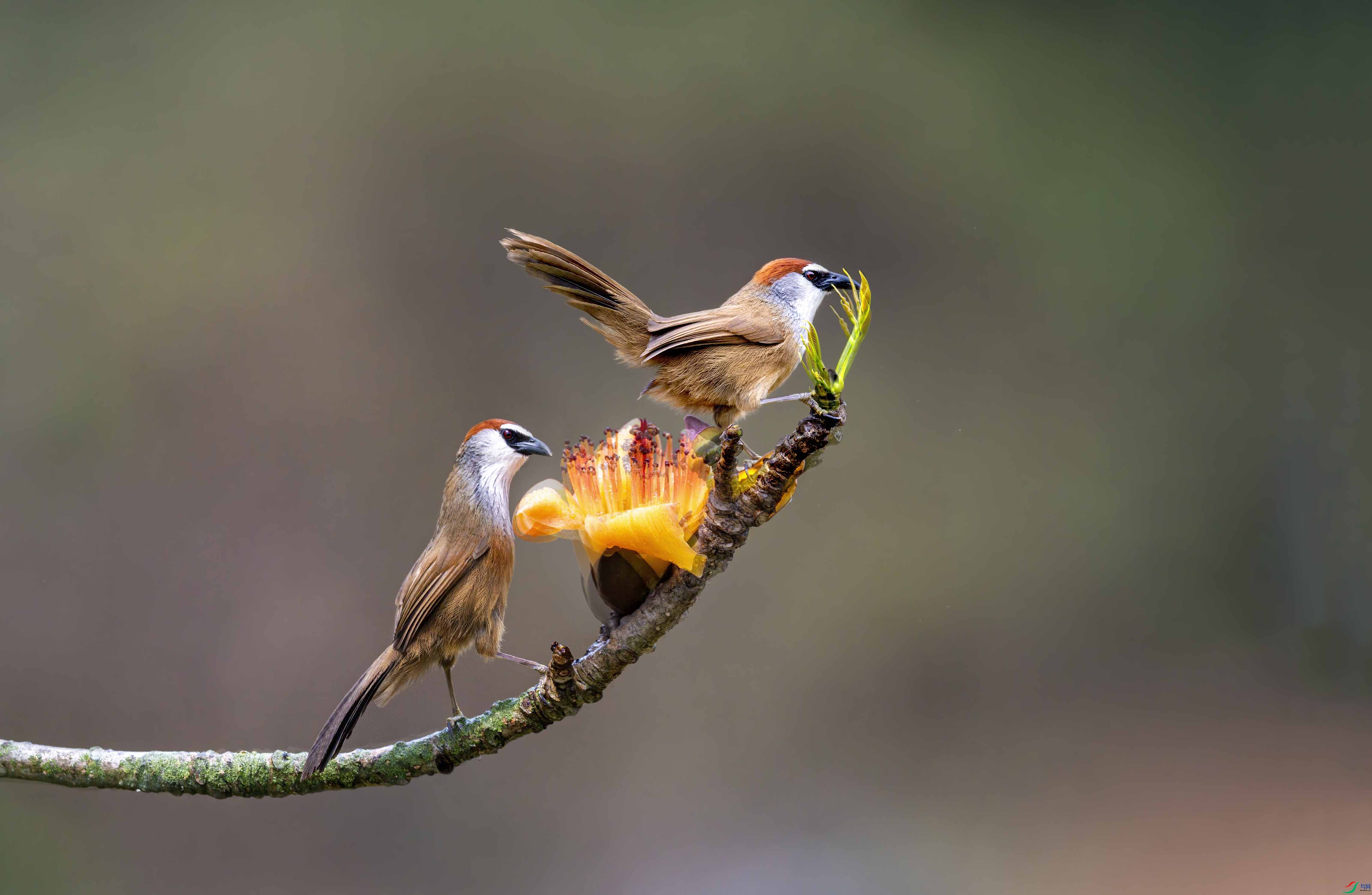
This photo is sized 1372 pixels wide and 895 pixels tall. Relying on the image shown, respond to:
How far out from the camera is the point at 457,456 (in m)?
1.38

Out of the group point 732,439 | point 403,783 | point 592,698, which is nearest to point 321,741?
point 403,783

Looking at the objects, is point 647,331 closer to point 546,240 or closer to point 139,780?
point 546,240

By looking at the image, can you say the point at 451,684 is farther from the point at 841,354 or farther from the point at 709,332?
the point at 841,354

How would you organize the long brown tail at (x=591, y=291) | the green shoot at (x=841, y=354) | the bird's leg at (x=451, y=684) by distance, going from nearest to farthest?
the green shoot at (x=841, y=354)
the long brown tail at (x=591, y=291)
the bird's leg at (x=451, y=684)

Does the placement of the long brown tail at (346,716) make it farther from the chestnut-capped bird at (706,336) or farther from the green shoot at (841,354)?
the green shoot at (841,354)

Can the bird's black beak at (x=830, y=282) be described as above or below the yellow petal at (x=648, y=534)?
above

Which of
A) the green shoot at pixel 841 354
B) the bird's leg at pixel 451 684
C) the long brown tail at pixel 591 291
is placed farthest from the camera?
the bird's leg at pixel 451 684

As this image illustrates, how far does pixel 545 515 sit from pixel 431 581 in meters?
0.25

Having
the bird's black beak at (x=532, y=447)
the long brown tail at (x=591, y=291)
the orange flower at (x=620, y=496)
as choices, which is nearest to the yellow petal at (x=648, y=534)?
the orange flower at (x=620, y=496)

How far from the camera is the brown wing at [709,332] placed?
1321 millimetres

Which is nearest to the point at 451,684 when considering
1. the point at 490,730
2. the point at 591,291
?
the point at 490,730

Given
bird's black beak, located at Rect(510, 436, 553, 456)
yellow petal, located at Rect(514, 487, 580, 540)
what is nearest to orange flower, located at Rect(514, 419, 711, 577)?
yellow petal, located at Rect(514, 487, 580, 540)

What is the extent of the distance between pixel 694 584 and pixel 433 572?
415mm

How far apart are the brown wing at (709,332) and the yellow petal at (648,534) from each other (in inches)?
11.0
